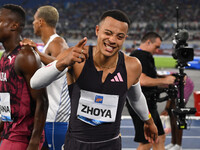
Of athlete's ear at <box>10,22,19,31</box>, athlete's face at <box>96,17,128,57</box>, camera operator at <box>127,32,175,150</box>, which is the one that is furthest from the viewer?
camera operator at <box>127,32,175,150</box>

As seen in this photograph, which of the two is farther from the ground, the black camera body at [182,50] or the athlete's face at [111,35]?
the athlete's face at [111,35]

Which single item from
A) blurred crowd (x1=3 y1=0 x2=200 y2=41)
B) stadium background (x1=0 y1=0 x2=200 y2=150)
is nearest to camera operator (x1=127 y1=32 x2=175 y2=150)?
stadium background (x1=0 y1=0 x2=200 y2=150)

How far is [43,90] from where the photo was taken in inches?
103

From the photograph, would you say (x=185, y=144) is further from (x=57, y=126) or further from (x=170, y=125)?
(x=57, y=126)

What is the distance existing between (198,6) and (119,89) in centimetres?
4443

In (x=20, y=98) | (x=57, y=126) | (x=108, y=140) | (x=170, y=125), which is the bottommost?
(x=170, y=125)

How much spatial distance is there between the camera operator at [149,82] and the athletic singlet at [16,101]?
2.31 m

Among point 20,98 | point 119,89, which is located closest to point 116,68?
point 119,89

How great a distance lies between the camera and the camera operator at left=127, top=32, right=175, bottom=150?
184 inches

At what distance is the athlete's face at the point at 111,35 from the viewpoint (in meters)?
2.33

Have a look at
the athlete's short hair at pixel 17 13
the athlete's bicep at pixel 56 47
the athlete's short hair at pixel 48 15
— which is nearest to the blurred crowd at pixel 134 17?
the athlete's short hair at pixel 48 15

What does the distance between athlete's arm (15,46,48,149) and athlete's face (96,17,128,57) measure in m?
0.50

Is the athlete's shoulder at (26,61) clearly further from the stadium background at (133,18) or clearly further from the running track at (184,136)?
the stadium background at (133,18)

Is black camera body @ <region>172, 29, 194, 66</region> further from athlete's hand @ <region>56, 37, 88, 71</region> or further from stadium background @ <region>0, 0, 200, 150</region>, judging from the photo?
stadium background @ <region>0, 0, 200, 150</region>
